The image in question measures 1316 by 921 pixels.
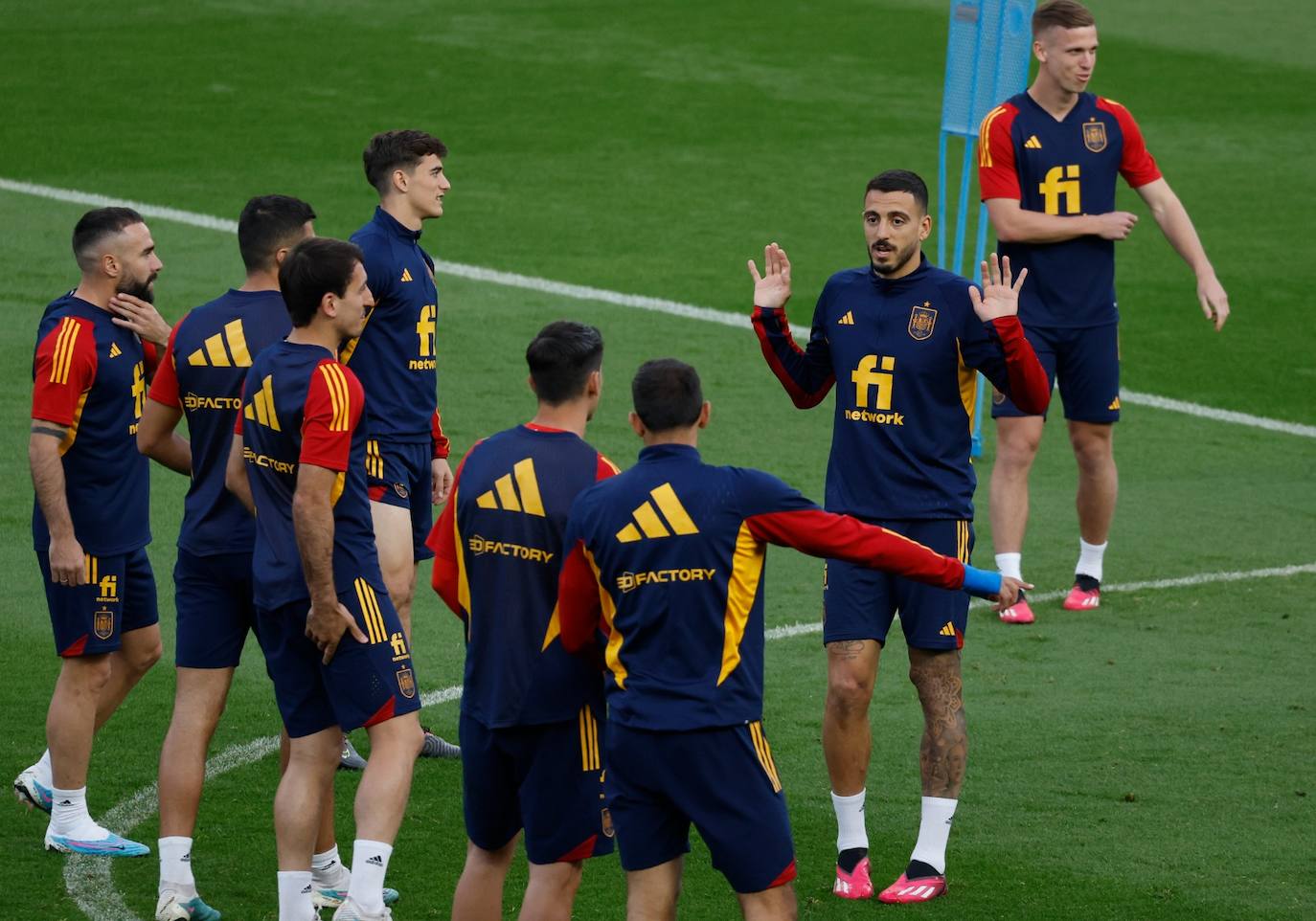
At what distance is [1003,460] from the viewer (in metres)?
9.73

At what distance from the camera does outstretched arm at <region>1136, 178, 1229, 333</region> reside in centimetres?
945

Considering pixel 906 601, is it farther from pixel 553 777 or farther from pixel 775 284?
pixel 553 777

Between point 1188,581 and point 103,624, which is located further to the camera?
point 1188,581

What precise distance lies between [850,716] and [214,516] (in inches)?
85.0

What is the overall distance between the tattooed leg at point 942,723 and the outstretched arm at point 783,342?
987 mm

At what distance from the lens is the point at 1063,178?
955 centimetres

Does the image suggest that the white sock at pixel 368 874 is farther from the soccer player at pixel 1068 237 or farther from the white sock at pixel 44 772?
the soccer player at pixel 1068 237

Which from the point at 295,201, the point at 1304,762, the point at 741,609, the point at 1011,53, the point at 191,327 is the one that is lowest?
the point at 1304,762

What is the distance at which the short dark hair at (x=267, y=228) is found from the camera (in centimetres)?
652

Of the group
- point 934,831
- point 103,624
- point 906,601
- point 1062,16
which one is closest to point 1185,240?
point 1062,16

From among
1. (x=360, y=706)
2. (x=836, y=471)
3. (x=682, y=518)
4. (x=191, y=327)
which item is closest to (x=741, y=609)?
(x=682, y=518)

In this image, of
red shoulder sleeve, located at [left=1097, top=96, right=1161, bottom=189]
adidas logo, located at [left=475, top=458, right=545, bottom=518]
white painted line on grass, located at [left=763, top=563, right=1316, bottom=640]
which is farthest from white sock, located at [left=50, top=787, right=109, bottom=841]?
red shoulder sleeve, located at [left=1097, top=96, right=1161, bottom=189]

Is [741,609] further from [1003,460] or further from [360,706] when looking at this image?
[1003,460]

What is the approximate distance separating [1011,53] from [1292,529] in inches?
132
